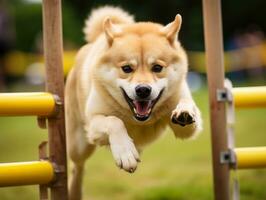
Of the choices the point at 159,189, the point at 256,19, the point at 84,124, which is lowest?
the point at 159,189

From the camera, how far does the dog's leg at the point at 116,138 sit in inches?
174

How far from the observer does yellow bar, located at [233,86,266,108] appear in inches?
188

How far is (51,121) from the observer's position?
4699mm

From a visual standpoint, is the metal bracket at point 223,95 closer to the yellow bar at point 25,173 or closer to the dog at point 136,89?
the dog at point 136,89

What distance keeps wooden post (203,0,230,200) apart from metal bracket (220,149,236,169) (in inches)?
1.3

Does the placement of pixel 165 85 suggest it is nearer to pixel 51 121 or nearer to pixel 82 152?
pixel 51 121

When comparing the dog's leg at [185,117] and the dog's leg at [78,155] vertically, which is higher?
the dog's leg at [185,117]

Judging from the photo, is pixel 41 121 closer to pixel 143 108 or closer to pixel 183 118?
pixel 143 108

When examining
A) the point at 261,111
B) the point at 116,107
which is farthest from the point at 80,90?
the point at 261,111

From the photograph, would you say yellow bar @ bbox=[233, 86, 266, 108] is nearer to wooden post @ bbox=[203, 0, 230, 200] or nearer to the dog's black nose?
wooden post @ bbox=[203, 0, 230, 200]

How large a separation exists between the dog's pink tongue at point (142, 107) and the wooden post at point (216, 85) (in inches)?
20.2

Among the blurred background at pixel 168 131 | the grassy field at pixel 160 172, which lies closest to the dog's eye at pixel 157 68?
the grassy field at pixel 160 172

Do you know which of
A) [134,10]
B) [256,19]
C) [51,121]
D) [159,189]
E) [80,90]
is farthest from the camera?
[256,19]

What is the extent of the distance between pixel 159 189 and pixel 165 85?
5.89 ft
